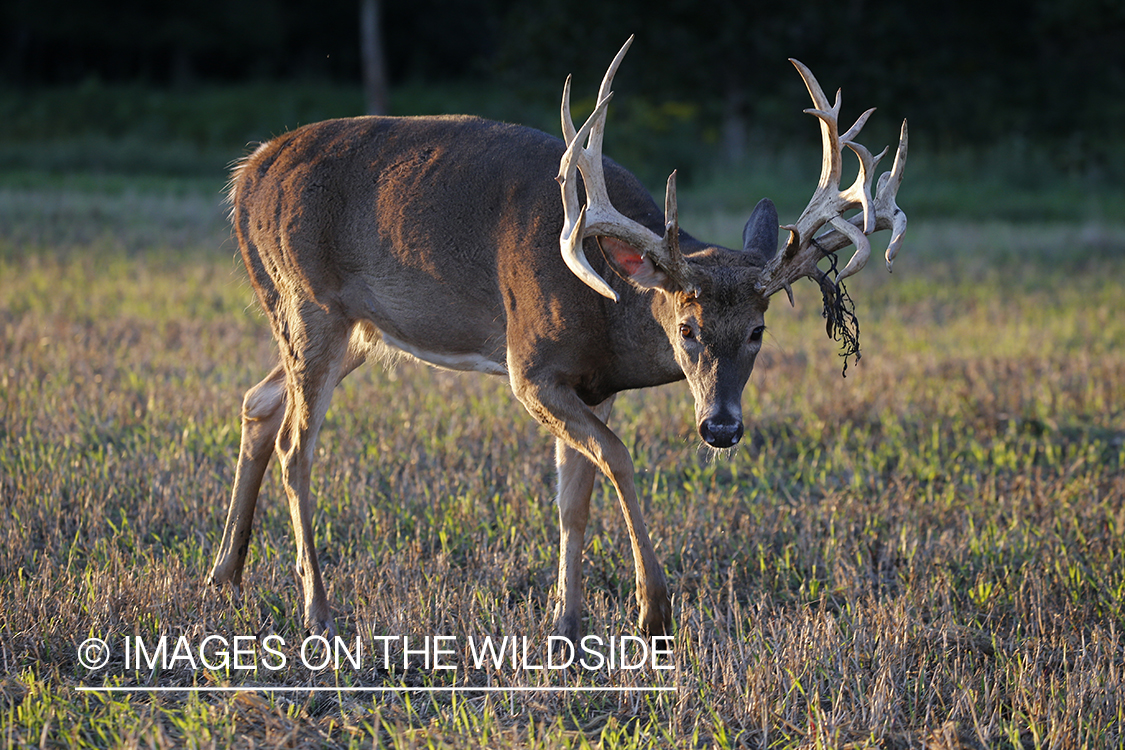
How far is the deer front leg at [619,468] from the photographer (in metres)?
4.66

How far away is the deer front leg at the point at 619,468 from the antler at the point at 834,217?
0.82m

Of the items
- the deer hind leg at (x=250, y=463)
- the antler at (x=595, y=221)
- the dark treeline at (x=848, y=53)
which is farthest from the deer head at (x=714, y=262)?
the dark treeline at (x=848, y=53)

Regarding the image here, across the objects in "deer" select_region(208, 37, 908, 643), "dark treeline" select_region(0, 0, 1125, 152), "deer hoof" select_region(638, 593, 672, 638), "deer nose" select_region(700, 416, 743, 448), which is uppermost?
"dark treeline" select_region(0, 0, 1125, 152)

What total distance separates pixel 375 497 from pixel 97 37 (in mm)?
34674

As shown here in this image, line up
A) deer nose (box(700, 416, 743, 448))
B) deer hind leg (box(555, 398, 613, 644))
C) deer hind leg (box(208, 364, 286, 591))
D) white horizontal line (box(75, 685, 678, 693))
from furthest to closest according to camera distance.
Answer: deer hind leg (box(208, 364, 286, 591)), deer hind leg (box(555, 398, 613, 644)), deer nose (box(700, 416, 743, 448)), white horizontal line (box(75, 685, 678, 693))

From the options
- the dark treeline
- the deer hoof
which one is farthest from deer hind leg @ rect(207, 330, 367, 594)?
the dark treeline

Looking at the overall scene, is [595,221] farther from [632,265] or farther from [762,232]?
[762,232]

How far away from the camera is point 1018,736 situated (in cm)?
391

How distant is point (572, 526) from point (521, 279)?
1.02 metres

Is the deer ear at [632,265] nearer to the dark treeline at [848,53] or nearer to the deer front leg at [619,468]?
the deer front leg at [619,468]

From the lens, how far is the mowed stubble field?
4.05 m

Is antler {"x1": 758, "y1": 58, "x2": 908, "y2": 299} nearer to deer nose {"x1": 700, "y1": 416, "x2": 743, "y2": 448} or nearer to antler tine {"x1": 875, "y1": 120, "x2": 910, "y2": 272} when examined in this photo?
antler tine {"x1": 875, "y1": 120, "x2": 910, "y2": 272}

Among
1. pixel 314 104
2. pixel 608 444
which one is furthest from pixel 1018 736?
pixel 314 104

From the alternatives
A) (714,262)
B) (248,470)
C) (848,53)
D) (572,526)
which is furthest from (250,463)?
(848,53)
